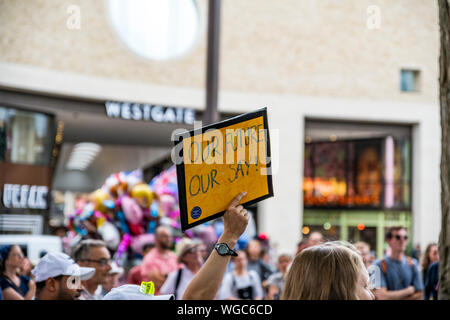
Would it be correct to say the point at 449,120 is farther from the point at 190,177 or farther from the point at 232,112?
the point at 232,112

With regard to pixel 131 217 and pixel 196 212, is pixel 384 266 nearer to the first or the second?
pixel 196 212

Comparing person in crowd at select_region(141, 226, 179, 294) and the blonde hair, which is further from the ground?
the blonde hair

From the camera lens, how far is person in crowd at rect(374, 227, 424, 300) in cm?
631

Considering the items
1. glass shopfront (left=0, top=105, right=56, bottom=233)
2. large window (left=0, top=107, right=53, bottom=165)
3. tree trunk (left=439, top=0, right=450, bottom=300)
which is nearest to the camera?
tree trunk (left=439, top=0, right=450, bottom=300)

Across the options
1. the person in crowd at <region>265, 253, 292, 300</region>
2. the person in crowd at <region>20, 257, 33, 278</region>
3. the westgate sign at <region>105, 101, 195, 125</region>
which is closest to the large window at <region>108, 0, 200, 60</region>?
the westgate sign at <region>105, 101, 195, 125</region>

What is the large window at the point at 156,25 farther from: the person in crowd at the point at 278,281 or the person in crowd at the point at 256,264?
the person in crowd at the point at 278,281

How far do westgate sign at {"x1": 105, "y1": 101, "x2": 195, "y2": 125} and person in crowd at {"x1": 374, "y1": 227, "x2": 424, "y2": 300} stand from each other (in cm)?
1318

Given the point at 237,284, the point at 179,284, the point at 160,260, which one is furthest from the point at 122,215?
the point at 179,284

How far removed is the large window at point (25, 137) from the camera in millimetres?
17500

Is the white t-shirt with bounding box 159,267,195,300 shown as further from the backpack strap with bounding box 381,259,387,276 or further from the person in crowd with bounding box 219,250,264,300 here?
the backpack strap with bounding box 381,259,387,276

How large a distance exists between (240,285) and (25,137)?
12910 mm

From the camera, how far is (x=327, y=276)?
7.55 ft

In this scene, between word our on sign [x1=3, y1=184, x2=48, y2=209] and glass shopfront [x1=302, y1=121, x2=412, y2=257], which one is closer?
word our on sign [x1=3, y1=184, x2=48, y2=209]
